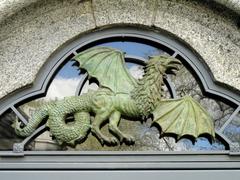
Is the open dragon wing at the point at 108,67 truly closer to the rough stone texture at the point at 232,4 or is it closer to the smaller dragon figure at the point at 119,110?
the smaller dragon figure at the point at 119,110

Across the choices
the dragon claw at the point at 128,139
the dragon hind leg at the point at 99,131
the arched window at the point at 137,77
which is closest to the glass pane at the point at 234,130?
the arched window at the point at 137,77

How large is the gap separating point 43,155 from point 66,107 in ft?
1.07

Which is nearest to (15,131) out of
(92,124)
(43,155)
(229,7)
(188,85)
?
(43,155)

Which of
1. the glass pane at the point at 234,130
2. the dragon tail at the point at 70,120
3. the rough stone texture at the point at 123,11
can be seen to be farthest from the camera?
the rough stone texture at the point at 123,11

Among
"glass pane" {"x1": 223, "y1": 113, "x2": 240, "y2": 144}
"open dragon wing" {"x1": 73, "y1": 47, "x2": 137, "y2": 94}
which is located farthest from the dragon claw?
"glass pane" {"x1": 223, "y1": 113, "x2": 240, "y2": 144}

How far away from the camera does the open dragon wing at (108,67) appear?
12.3 feet

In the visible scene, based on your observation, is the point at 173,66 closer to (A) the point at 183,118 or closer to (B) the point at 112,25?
(A) the point at 183,118

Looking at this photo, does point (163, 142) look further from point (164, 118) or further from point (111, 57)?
point (111, 57)

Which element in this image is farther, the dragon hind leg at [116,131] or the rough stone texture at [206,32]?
the rough stone texture at [206,32]

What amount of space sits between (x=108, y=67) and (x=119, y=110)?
30 cm

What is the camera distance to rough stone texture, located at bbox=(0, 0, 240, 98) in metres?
3.79

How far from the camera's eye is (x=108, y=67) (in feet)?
12.5

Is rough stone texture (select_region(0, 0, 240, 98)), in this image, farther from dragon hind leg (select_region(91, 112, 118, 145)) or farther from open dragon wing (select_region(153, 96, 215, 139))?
dragon hind leg (select_region(91, 112, 118, 145))

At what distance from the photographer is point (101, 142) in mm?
3645
